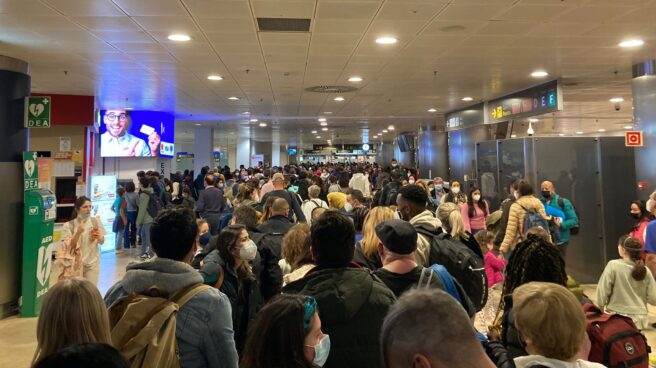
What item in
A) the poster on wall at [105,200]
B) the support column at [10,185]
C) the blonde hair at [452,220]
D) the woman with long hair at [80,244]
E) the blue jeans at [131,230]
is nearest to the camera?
the blonde hair at [452,220]

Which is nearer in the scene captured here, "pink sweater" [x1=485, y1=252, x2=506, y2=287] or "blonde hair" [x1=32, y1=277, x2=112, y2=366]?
"blonde hair" [x1=32, y1=277, x2=112, y2=366]

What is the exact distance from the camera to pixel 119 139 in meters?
12.3

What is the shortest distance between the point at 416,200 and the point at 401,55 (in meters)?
3.83

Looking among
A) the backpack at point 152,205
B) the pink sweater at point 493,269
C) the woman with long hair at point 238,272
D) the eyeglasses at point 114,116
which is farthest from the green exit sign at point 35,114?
the pink sweater at point 493,269

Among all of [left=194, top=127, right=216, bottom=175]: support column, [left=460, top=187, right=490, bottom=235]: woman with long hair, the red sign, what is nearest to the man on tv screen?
[left=194, top=127, right=216, bottom=175]: support column

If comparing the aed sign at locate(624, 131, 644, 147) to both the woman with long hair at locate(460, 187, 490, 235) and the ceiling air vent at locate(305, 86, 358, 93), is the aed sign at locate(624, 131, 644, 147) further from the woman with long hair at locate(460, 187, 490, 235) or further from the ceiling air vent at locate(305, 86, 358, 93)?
the ceiling air vent at locate(305, 86, 358, 93)

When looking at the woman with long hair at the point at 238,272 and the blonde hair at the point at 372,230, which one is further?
the blonde hair at the point at 372,230

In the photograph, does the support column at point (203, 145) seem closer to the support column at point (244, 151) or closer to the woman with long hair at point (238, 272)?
the support column at point (244, 151)

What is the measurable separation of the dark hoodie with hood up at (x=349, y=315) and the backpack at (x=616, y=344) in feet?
3.26

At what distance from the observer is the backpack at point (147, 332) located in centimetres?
163

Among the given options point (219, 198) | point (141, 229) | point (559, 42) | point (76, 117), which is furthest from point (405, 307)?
point (76, 117)

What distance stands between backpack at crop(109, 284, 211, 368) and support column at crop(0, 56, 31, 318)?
557 centimetres

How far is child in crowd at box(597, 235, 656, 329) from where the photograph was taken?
15.5ft

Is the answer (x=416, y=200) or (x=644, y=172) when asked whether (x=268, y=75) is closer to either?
(x=416, y=200)
